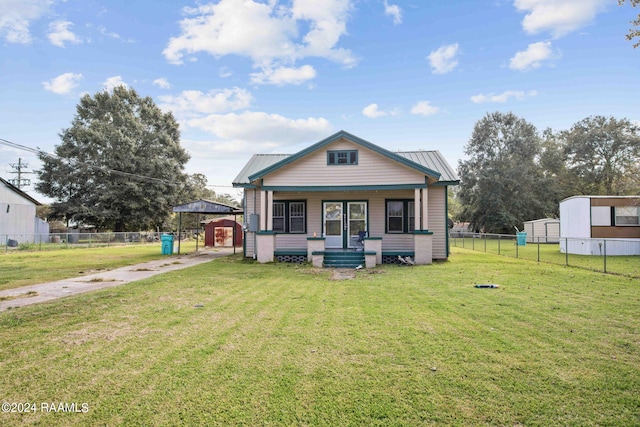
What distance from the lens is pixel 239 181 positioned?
1515 cm

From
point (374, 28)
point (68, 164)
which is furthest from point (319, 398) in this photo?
point (68, 164)

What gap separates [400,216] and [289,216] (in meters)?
5.06

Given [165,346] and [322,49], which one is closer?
[165,346]

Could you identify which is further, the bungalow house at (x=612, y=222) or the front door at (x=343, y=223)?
the bungalow house at (x=612, y=222)

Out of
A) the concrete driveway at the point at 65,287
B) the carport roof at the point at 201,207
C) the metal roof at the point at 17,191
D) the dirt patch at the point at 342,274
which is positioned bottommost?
the dirt patch at the point at 342,274

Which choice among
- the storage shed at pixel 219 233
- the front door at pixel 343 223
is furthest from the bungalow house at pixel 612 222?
the storage shed at pixel 219 233

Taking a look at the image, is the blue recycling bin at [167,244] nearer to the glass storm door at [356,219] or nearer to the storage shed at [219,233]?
the storage shed at [219,233]

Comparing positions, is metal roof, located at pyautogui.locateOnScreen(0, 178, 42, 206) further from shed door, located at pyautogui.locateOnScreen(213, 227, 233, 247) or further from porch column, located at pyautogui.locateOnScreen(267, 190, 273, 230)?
porch column, located at pyautogui.locateOnScreen(267, 190, 273, 230)

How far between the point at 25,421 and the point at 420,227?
42.4 ft

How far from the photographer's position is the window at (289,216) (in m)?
15.3

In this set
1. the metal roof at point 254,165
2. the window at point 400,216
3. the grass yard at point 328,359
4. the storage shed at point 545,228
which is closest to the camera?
the grass yard at point 328,359

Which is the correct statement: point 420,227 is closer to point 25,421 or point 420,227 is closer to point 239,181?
point 239,181

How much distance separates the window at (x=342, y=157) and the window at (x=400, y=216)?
2.61m

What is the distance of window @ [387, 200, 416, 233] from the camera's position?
14831mm
